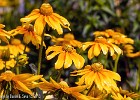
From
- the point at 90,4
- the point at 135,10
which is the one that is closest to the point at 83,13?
the point at 90,4

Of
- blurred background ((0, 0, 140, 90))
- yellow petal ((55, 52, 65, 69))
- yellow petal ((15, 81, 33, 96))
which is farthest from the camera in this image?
blurred background ((0, 0, 140, 90))

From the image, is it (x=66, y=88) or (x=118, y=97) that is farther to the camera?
(x=118, y=97)

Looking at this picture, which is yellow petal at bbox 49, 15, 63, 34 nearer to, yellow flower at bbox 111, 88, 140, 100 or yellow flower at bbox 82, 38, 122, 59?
yellow flower at bbox 82, 38, 122, 59

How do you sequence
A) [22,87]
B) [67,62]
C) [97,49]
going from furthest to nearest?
[97,49]
[67,62]
[22,87]

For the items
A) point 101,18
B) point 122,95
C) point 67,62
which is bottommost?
point 122,95

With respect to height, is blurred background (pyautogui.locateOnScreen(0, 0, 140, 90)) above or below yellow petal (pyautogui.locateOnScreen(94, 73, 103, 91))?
above

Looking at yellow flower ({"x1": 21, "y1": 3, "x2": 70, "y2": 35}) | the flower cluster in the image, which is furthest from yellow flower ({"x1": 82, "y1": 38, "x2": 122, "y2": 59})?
yellow flower ({"x1": 21, "y1": 3, "x2": 70, "y2": 35})

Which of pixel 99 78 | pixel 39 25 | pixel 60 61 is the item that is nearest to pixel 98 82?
pixel 99 78

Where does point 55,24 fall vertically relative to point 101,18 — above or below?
below

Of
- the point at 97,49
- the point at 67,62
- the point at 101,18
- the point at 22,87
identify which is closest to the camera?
the point at 22,87

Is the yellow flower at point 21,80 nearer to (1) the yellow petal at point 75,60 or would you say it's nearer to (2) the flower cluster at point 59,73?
(2) the flower cluster at point 59,73

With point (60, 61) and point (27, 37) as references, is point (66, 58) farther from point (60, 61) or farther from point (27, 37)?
point (27, 37)
